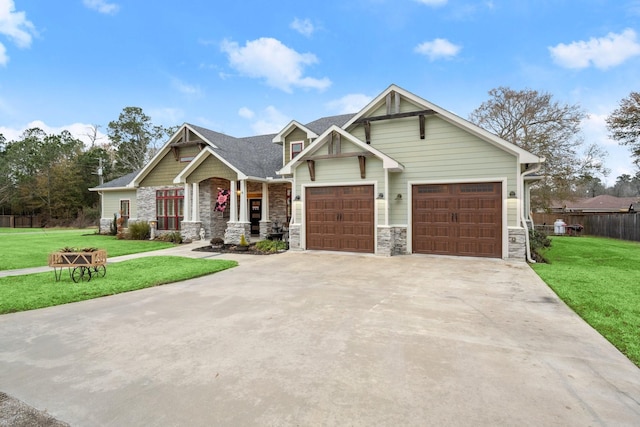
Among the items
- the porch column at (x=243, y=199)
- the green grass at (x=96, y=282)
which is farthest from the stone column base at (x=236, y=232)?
the green grass at (x=96, y=282)

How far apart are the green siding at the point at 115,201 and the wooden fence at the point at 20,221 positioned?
23886 millimetres

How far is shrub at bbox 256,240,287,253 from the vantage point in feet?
41.5

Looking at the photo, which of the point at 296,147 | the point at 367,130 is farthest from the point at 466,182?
the point at 296,147

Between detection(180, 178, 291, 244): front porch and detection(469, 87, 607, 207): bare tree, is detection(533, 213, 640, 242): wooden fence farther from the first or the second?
detection(180, 178, 291, 244): front porch

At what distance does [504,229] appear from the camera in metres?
10.1

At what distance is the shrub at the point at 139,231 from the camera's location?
57.4 ft

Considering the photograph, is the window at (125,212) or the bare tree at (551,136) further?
the bare tree at (551,136)

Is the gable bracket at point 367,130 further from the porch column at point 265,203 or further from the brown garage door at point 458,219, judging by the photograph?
the porch column at point 265,203

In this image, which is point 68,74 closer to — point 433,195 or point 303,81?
point 303,81

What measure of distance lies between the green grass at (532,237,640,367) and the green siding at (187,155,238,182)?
12235mm

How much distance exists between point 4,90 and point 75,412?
96.4 ft

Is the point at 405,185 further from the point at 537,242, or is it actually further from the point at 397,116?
the point at 537,242

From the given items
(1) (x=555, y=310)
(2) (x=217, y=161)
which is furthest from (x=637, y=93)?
(2) (x=217, y=161)

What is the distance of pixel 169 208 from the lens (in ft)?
58.0
